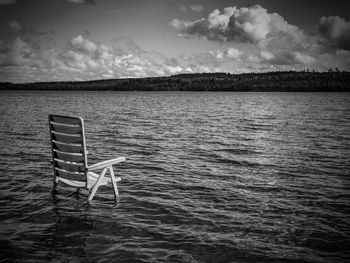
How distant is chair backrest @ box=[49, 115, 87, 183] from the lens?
707cm

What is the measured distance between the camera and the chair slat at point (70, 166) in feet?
23.8

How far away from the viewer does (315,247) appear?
6238mm

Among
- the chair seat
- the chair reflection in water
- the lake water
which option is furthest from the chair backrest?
the lake water

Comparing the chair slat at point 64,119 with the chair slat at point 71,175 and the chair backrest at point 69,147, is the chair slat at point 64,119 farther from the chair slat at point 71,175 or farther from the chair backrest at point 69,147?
the chair slat at point 71,175

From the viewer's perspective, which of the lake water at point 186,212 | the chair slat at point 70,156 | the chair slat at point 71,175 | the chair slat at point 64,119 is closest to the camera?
the lake water at point 186,212

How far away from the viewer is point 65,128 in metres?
7.25

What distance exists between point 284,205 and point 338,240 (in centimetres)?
214

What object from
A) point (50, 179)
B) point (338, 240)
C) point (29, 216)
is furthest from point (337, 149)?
point (29, 216)

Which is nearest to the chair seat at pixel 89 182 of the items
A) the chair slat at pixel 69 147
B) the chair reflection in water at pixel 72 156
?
the chair reflection in water at pixel 72 156

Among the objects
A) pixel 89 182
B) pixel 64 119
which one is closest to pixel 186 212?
pixel 89 182

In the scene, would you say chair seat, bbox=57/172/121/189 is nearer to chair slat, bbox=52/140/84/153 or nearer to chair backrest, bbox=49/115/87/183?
chair backrest, bbox=49/115/87/183

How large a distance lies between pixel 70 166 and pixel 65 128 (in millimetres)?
943

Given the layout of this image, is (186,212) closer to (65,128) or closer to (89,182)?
(89,182)

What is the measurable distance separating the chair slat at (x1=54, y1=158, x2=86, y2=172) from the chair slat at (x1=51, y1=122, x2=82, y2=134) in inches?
30.9
